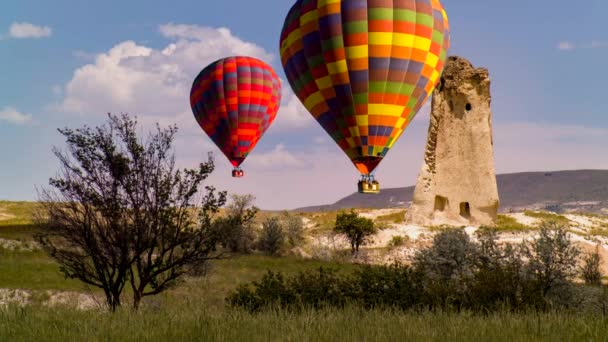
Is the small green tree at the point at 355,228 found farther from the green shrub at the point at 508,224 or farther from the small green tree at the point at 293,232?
the green shrub at the point at 508,224

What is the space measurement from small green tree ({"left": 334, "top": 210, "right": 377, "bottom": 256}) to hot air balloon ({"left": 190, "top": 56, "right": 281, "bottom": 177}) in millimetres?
9645

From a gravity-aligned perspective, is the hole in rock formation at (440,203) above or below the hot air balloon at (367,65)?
below

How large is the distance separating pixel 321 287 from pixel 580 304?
10.0 m

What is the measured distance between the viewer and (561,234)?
25.0 m

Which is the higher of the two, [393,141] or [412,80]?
[412,80]

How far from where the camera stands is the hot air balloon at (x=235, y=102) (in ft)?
135

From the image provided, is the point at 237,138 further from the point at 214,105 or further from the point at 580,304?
the point at 580,304

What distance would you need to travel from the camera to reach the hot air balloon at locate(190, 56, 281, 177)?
1615 inches

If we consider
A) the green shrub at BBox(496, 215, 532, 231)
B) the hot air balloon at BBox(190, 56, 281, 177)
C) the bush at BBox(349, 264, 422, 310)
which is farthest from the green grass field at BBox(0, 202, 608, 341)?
the green shrub at BBox(496, 215, 532, 231)

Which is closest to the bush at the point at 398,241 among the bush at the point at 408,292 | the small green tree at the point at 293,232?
the small green tree at the point at 293,232

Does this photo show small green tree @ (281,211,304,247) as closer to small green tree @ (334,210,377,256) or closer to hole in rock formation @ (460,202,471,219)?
small green tree @ (334,210,377,256)

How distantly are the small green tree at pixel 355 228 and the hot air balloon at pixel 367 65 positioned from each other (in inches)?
757

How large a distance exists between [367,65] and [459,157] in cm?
2999

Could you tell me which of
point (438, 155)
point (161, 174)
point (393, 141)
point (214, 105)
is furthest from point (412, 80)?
point (438, 155)
